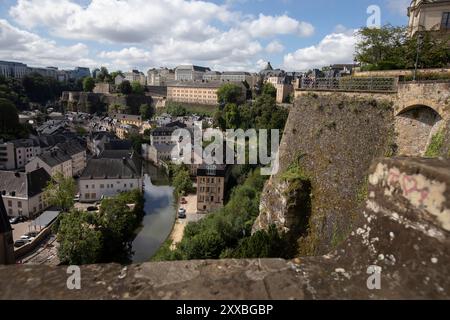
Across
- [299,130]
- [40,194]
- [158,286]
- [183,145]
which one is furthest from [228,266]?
[183,145]

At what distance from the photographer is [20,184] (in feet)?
104

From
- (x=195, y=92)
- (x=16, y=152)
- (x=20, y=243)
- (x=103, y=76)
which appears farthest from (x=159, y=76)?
(x=20, y=243)

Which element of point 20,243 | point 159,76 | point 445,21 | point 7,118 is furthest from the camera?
point 159,76

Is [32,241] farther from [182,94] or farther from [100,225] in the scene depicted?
[182,94]

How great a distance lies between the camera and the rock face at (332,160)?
41.4ft

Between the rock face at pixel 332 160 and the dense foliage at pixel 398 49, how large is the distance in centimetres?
661

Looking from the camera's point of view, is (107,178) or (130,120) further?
(130,120)

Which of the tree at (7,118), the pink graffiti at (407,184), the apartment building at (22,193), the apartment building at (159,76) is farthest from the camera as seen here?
the apartment building at (159,76)

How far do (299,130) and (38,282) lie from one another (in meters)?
15.3

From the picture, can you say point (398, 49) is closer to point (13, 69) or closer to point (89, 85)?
point (89, 85)

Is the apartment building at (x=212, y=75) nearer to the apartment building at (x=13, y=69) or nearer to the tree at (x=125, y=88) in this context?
the tree at (x=125, y=88)

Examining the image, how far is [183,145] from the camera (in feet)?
172

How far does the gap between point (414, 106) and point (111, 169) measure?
33369 millimetres

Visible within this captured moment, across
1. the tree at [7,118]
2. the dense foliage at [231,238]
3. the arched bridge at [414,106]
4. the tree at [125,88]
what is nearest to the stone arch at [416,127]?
the arched bridge at [414,106]
